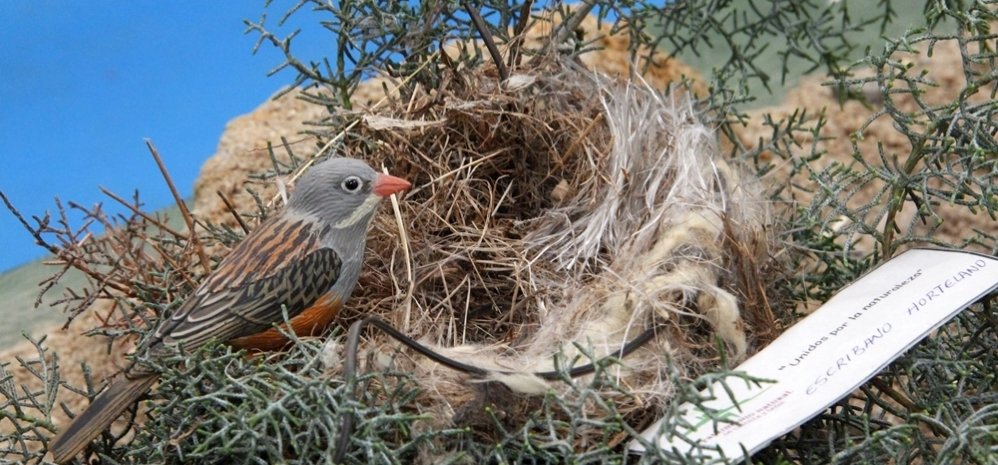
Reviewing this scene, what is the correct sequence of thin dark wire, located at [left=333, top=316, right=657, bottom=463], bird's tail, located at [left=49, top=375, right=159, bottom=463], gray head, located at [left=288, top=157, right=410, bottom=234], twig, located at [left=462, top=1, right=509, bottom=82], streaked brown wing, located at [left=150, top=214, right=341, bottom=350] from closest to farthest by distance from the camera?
thin dark wire, located at [left=333, top=316, right=657, bottom=463], bird's tail, located at [left=49, top=375, right=159, bottom=463], streaked brown wing, located at [left=150, top=214, right=341, bottom=350], gray head, located at [left=288, top=157, right=410, bottom=234], twig, located at [left=462, top=1, right=509, bottom=82]

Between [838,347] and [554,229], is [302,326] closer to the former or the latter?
[554,229]

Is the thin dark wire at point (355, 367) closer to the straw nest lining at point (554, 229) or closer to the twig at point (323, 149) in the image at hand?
the straw nest lining at point (554, 229)

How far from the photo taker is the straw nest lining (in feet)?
3.86

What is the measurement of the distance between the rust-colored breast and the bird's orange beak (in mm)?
155

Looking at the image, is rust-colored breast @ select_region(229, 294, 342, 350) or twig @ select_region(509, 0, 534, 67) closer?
rust-colored breast @ select_region(229, 294, 342, 350)

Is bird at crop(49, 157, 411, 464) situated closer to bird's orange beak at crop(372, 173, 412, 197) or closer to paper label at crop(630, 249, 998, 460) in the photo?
bird's orange beak at crop(372, 173, 412, 197)

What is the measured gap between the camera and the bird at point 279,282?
1.15 metres

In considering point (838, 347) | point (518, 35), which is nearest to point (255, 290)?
Result: point (518, 35)

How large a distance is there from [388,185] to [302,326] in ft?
0.70

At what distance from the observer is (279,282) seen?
1242 millimetres

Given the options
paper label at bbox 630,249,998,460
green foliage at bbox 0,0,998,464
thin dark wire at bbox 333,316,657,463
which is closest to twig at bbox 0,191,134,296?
green foliage at bbox 0,0,998,464

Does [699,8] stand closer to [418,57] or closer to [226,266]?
[418,57]

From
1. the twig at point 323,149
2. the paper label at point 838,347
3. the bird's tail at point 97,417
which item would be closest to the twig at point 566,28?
the twig at point 323,149

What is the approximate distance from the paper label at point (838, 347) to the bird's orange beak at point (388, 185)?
0.47 metres
